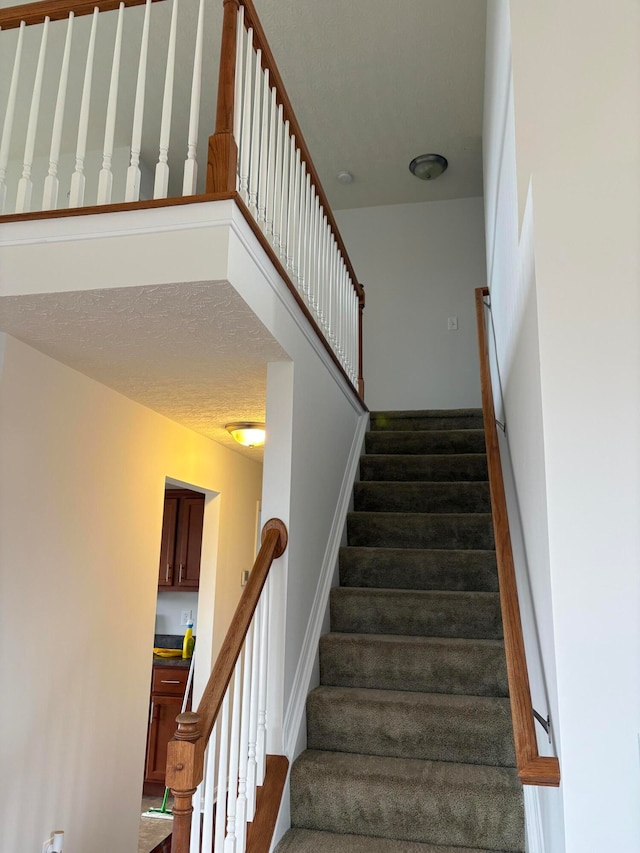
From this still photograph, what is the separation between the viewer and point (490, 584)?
3.21 m

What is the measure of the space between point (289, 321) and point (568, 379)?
127cm

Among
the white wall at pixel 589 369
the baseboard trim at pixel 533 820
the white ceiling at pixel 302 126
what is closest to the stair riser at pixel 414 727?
the baseboard trim at pixel 533 820

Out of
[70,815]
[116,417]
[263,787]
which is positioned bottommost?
[70,815]

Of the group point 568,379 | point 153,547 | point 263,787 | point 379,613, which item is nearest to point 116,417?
point 153,547

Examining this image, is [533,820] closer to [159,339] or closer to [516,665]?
[516,665]

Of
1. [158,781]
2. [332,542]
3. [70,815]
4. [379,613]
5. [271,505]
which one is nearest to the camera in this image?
[271,505]

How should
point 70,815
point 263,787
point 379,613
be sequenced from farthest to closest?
point 379,613, point 70,815, point 263,787

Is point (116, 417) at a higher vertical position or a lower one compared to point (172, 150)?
lower

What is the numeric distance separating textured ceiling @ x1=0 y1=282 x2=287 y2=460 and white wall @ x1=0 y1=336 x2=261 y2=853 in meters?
0.16

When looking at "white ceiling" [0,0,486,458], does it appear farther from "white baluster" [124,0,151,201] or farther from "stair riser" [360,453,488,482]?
"stair riser" [360,453,488,482]

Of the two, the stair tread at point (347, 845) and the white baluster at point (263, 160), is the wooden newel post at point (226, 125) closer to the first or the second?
the white baluster at point (263, 160)

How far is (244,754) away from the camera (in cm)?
209

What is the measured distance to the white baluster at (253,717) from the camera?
210 centimetres

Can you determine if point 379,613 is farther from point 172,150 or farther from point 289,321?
point 172,150
